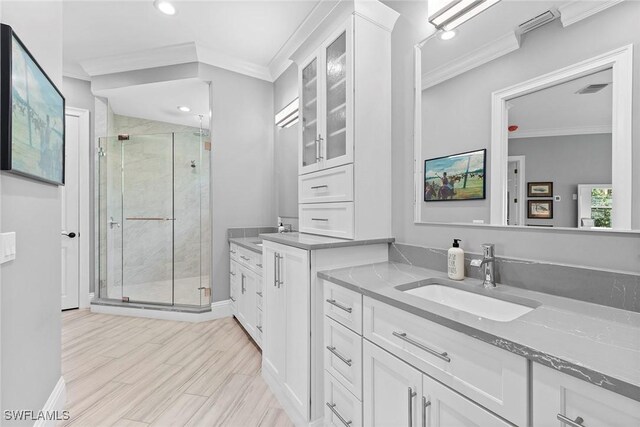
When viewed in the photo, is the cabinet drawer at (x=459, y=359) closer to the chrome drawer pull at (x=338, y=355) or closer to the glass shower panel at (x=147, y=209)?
the chrome drawer pull at (x=338, y=355)

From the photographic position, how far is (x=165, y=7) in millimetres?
2426

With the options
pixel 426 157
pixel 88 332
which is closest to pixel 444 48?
pixel 426 157

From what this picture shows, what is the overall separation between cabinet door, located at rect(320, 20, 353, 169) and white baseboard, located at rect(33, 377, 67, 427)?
204cm

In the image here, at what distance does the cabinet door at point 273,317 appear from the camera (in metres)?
1.80

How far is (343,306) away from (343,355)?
9.2 inches

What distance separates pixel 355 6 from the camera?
1745 millimetres

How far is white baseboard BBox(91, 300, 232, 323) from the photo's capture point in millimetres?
3170

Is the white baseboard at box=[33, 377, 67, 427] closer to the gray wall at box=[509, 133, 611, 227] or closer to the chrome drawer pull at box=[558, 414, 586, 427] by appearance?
the chrome drawer pull at box=[558, 414, 586, 427]

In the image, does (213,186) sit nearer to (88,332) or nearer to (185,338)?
(185,338)

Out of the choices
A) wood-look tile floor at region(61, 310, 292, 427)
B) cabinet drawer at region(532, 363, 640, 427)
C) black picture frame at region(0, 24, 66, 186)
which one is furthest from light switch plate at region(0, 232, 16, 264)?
cabinet drawer at region(532, 363, 640, 427)

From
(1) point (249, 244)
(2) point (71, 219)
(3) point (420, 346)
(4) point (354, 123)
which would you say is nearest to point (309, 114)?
(4) point (354, 123)

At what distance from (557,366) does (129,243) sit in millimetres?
4249

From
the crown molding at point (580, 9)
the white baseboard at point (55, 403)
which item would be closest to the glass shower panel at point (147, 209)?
the white baseboard at point (55, 403)

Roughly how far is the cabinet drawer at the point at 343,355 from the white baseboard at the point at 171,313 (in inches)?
→ 83.2
